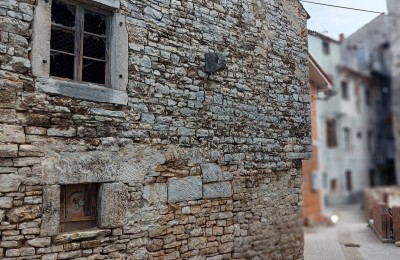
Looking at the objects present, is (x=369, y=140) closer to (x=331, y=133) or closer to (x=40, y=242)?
(x=331, y=133)

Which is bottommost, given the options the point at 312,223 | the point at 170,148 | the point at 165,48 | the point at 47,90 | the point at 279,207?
the point at 312,223

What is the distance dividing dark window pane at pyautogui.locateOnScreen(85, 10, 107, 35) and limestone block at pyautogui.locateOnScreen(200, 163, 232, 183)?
2.13m

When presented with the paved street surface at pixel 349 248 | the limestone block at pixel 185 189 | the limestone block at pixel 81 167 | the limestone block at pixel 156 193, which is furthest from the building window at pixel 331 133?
the limestone block at pixel 81 167

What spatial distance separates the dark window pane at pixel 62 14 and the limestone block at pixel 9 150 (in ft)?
4.66

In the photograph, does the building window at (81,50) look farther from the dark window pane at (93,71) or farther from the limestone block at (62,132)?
the limestone block at (62,132)

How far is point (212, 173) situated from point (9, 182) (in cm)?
252

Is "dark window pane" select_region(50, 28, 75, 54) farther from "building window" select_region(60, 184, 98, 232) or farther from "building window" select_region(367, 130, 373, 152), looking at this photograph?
"building window" select_region(367, 130, 373, 152)

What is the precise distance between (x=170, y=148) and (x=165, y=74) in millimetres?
940

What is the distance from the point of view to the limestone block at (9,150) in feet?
11.0

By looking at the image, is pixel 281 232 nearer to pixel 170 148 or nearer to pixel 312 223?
pixel 170 148

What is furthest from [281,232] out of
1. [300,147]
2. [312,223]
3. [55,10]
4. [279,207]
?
[312,223]

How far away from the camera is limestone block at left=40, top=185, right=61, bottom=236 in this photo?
3551 mm

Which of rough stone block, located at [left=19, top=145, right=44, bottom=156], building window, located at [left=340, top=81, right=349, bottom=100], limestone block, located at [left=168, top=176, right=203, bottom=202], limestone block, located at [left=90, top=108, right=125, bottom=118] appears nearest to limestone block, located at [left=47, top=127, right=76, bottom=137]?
rough stone block, located at [left=19, top=145, right=44, bottom=156]

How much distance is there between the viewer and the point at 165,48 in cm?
457
